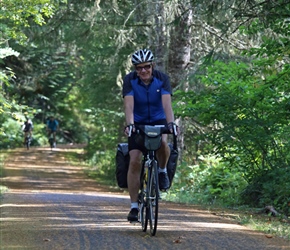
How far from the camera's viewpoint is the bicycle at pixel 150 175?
7840 millimetres

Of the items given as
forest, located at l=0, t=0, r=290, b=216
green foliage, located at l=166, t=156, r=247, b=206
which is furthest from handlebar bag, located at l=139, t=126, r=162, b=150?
green foliage, located at l=166, t=156, r=247, b=206

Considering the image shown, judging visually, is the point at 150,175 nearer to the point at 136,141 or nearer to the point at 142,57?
the point at 136,141

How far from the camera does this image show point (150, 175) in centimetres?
807

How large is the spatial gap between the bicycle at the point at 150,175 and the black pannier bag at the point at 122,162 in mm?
215

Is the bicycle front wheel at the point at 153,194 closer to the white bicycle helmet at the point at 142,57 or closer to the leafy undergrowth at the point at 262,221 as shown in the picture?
the white bicycle helmet at the point at 142,57

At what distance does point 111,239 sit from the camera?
7719mm

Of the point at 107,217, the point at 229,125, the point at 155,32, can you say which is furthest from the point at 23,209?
the point at 155,32

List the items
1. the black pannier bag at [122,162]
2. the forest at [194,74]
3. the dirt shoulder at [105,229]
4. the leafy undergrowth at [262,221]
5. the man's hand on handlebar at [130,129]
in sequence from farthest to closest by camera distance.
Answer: the forest at [194,74]
the leafy undergrowth at [262,221]
the black pannier bag at [122,162]
the man's hand on handlebar at [130,129]
the dirt shoulder at [105,229]

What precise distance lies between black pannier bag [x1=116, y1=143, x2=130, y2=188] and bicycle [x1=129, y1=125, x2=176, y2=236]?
21cm

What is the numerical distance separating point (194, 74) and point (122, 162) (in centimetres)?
946

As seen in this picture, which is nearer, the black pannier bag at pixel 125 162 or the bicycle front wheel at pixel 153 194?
the bicycle front wheel at pixel 153 194

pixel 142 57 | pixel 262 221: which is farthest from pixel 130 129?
pixel 262 221

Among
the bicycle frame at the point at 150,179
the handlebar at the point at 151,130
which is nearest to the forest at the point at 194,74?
the handlebar at the point at 151,130

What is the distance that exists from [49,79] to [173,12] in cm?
1732
